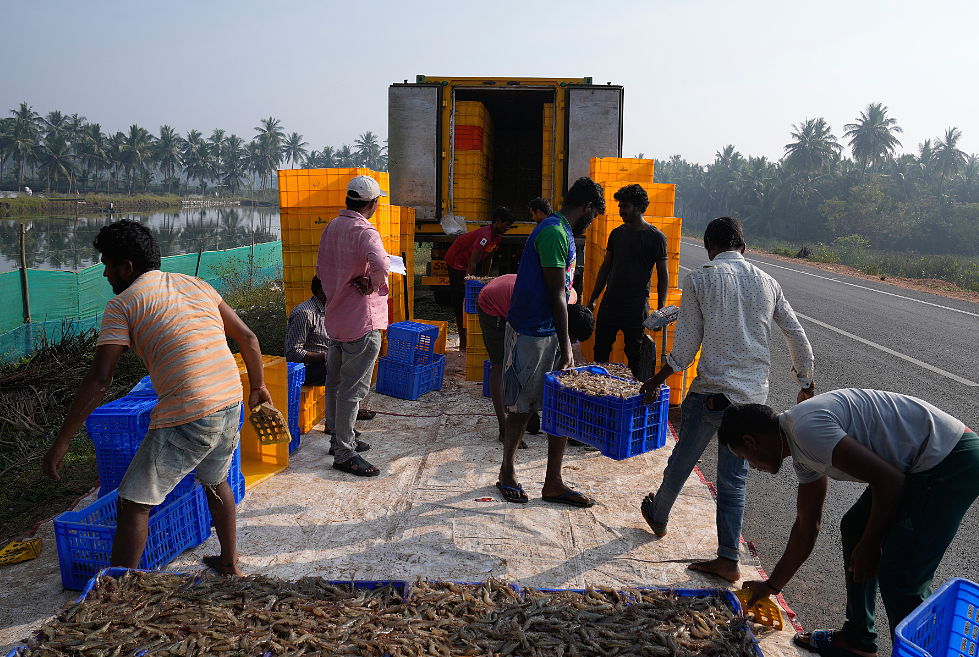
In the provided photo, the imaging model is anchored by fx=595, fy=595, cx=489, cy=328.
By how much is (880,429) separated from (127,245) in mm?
3333

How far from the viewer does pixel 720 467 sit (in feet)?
10.9

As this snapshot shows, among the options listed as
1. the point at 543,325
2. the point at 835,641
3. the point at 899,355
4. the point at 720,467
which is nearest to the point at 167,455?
the point at 543,325

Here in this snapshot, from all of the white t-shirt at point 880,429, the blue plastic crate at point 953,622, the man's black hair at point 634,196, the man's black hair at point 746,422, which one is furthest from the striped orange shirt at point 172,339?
the man's black hair at point 634,196

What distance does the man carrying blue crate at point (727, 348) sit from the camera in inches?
127

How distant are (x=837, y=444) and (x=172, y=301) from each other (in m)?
2.93

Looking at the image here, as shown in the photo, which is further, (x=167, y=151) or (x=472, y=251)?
(x=167, y=151)

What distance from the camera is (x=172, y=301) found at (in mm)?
2814

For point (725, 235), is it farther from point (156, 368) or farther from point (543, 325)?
point (156, 368)

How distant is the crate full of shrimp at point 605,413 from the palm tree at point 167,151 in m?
125

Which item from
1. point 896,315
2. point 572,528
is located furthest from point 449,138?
point 896,315

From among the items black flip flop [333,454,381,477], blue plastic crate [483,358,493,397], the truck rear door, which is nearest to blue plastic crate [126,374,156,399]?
black flip flop [333,454,381,477]

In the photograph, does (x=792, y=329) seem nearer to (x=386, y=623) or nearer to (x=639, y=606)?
(x=639, y=606)

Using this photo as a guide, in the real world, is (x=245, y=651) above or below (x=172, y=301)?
below

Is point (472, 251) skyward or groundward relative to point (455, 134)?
groundward
